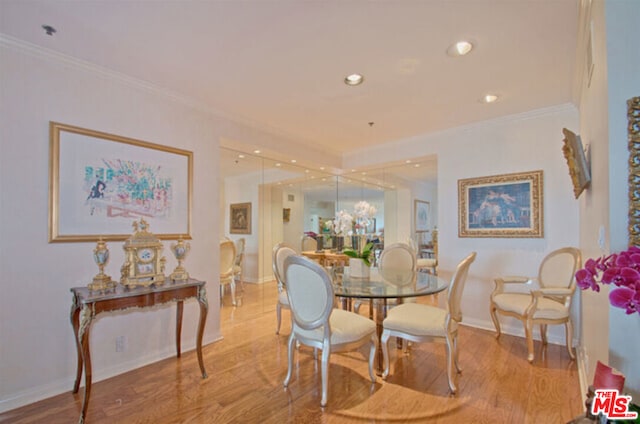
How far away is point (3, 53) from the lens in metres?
2.07

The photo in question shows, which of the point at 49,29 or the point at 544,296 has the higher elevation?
the point at 49,29

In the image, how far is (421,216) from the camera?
4.67m

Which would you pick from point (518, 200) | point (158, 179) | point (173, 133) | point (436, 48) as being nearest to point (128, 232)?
point (158, 179)

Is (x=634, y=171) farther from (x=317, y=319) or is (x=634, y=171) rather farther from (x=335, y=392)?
(x=335, y=392)

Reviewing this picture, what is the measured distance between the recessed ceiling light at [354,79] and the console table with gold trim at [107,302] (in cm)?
224

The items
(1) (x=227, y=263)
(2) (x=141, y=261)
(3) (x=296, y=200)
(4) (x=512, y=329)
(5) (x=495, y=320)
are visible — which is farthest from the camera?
(3) (x=296, y=200)

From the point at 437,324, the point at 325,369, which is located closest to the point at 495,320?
the point at 437,324

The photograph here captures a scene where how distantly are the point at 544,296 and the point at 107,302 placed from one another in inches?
154

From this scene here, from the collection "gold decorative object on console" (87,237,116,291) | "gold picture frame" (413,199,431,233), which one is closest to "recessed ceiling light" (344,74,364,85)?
"gold decorative object on console" (87,237,116,291)

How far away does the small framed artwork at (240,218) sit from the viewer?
3834mm

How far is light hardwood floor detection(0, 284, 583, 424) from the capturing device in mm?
1972

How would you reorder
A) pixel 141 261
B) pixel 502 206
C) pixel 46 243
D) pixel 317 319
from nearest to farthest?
1. pixel 317 319
2. pixel 46 243
3. pixel 141 261
4. pixel 502 206

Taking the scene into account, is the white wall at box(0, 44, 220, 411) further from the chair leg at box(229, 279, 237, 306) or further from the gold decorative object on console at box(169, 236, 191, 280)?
the chair leg at box(229, 279, 237, 306)

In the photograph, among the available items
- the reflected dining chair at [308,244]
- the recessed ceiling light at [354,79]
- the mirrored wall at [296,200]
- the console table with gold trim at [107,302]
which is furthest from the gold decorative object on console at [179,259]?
the reflected dining chair at [308,244]
